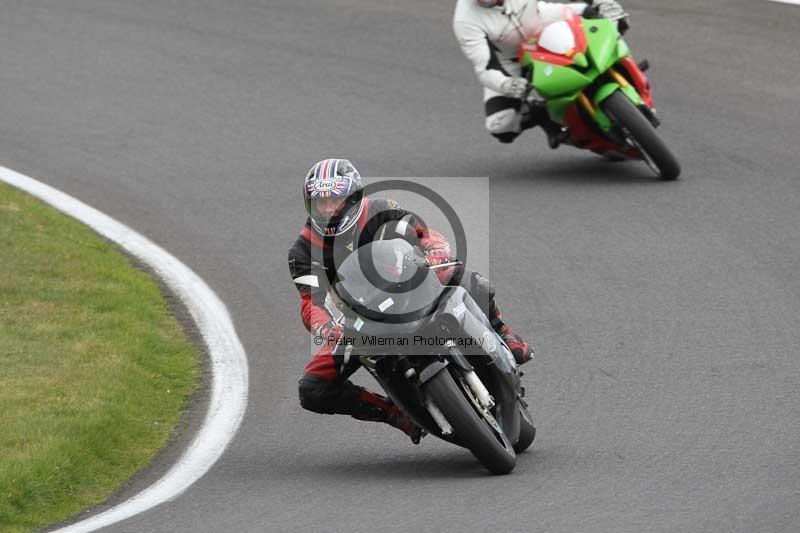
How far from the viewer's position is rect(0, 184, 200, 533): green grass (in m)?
7.71

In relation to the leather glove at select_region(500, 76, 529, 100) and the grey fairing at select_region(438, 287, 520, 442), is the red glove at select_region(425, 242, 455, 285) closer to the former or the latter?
the grey fairing at select_region(438, 287, 520, 442)

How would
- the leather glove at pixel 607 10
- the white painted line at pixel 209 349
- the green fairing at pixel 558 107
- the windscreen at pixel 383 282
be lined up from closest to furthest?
1. the windscreen at pixel 383 282
2. the white painted line at pixel 209 349
3. the green fairing at pixel 558 107
4. the leather glove at pixel 607 10

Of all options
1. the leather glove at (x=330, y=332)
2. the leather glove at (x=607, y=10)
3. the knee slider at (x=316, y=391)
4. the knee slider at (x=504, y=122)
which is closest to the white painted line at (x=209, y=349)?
the knee slider at (x=316, y=391)

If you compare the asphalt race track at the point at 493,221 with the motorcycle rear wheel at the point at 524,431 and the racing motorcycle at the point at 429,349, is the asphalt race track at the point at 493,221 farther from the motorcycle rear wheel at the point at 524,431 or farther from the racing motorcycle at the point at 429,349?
the racing motorcycle at the point at 429,349

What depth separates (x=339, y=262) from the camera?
775 cm

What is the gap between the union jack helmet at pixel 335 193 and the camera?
7.49m

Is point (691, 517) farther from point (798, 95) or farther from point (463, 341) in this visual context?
point (798, 95)

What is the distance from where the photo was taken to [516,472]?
755cm

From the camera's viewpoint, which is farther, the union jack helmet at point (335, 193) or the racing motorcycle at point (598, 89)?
the racing motorcycle at point (598, 89)

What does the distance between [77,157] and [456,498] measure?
832cm

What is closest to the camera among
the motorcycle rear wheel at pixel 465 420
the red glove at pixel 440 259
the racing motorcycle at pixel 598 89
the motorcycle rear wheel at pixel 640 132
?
the motorcycle rear wheel at pixel 465 420

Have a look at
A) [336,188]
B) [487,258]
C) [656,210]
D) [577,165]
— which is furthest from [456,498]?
[577,165]

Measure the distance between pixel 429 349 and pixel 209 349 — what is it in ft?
10.8

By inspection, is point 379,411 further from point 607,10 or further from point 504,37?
point 607,10
